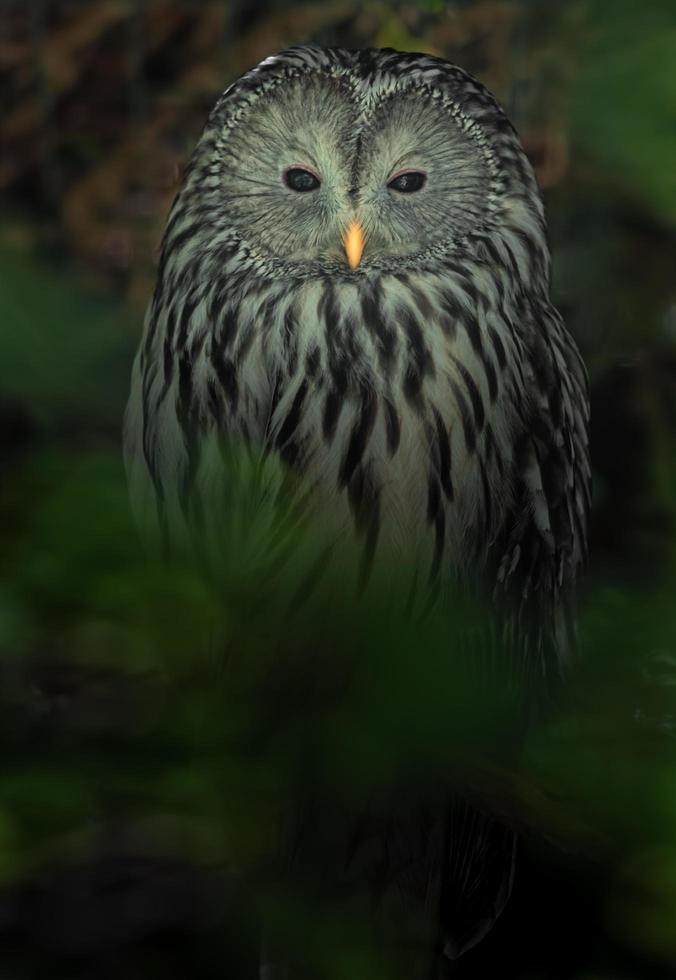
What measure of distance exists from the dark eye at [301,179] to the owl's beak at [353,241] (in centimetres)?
6

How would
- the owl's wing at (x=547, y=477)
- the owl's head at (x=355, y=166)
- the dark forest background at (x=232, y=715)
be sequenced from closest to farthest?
the dark forest background at (x=232, y=715)
the owl's head at (x=355, y=166)
the owl's wing at (x=547, y=477)

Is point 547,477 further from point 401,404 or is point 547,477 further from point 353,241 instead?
point 353,241

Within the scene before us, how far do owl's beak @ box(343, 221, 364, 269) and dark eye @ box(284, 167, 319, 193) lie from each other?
0.06 meters

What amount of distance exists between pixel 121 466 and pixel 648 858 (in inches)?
6.5

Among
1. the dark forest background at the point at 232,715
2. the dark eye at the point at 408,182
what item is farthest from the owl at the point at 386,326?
the dark forest background at the point at 232,715

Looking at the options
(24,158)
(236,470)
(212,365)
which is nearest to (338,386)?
(212,365)

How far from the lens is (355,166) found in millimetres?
1396

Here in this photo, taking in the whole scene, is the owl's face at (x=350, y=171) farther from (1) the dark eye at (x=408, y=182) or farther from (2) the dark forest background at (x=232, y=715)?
(2) the dark forest background at (x=232, y=715)

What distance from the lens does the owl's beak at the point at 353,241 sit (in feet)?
4.58

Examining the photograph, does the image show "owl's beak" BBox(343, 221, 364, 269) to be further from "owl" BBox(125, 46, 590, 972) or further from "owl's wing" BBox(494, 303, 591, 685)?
"owl's wing" BBox(494, 303, 591, 685)

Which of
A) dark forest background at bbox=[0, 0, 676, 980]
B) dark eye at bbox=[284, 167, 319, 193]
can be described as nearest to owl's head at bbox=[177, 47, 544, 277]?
dark eye at bbox=[284, 167, 319, 193]

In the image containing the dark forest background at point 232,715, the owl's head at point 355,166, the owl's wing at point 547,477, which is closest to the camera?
A: the dark forest background at point 232,715

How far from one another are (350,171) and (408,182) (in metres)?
0.07

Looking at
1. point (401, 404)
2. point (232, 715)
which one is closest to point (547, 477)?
point (401, 404)
